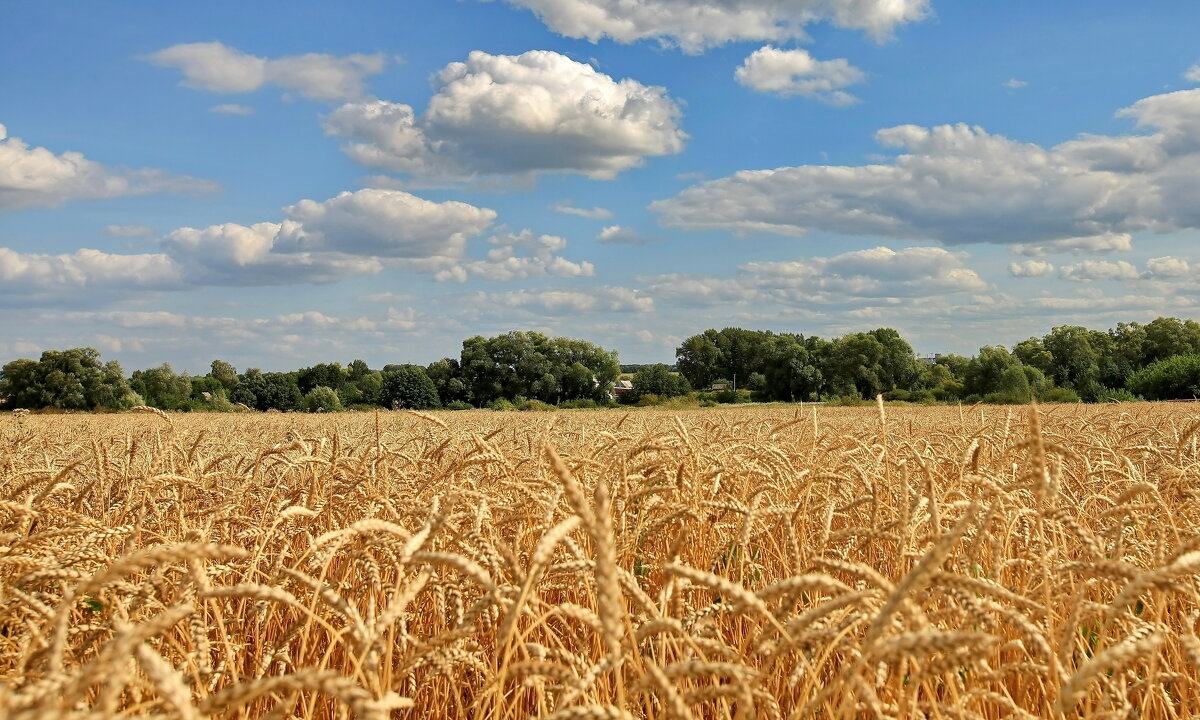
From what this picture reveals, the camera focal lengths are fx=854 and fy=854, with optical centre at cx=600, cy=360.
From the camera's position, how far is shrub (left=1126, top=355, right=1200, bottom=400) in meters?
58.9

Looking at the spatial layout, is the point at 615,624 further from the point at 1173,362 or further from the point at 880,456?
the point at 1173,362

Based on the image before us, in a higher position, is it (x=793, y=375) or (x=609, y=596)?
(x=793, y=375)

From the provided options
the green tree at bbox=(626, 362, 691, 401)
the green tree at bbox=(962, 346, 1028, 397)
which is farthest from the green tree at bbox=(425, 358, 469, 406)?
the green tree at bbox=(962, 346, 1028, 397)

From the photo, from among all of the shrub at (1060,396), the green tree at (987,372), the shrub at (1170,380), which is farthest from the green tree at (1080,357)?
the shrub at (1060,396)

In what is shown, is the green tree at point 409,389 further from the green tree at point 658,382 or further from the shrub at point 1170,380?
the shrub at point 1170,380

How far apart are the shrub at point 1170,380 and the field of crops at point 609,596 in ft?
209

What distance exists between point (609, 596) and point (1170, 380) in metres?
71.6

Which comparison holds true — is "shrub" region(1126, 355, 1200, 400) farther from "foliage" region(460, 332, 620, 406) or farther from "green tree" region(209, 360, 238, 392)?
"green tree" region(209, 360, 238, 392)

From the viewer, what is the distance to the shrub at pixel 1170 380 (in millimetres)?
58866

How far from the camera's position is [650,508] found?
4223mm

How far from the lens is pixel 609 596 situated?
1357mm

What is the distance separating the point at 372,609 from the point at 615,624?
0.99 meters

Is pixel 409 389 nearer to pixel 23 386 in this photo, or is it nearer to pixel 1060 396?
pixel 23 386

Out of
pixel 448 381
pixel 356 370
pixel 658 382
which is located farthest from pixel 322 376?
pixel 658 382
